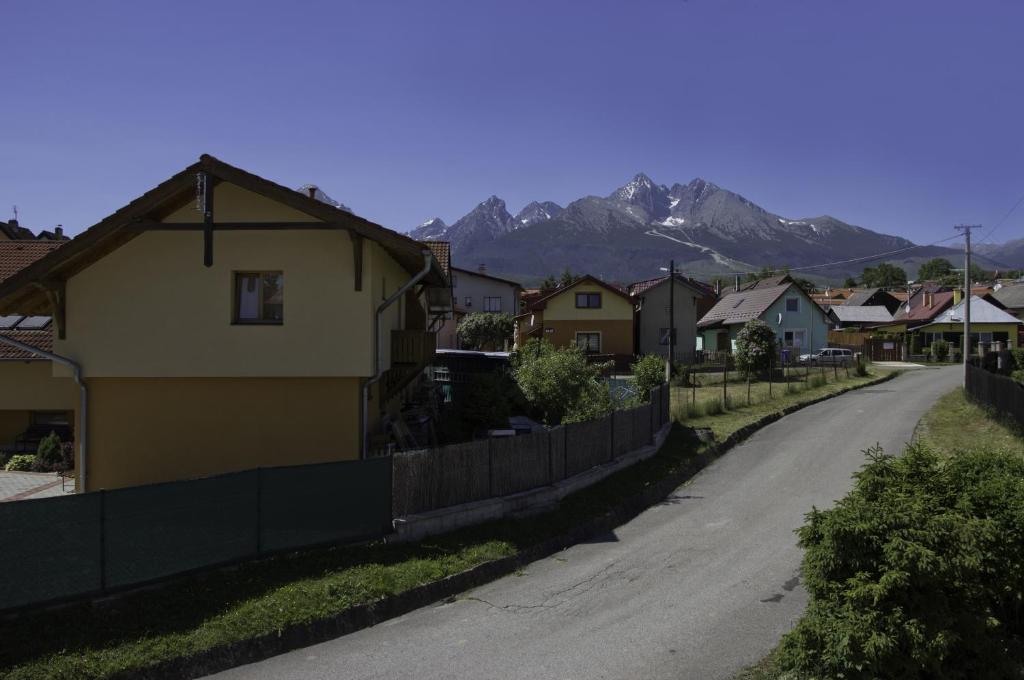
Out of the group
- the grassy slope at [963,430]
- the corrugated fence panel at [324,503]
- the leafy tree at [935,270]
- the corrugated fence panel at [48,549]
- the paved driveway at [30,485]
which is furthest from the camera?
the leafy tree at [935,270]

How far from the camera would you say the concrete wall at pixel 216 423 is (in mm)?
13953

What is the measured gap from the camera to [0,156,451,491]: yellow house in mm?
13727

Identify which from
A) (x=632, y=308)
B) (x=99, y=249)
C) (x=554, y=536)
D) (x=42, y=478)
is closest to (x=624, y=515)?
(x=554, y=536)

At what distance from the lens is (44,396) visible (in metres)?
20.7

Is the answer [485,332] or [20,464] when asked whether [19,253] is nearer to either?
[20,464]

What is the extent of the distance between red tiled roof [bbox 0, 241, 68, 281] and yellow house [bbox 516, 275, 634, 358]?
3072 cm

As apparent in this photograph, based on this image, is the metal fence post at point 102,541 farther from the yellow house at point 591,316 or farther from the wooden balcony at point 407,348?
the yellow house at point 591,316

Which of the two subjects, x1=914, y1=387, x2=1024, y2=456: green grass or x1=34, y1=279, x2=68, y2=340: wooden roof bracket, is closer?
x1=34, y1=279, x2=68, y2=340: wooden roof bracket

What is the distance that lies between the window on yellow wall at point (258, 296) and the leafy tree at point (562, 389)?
8581mm

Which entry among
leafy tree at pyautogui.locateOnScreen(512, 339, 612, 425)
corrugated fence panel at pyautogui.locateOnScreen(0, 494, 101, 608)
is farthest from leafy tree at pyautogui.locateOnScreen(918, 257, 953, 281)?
corrugated fence panel at pyautogui.locateOnScreen(0, 494, 101, 608)

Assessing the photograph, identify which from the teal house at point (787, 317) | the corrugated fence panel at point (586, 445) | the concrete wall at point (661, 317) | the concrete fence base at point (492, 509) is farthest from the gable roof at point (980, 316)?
the concrete fence base at point (492, 509)

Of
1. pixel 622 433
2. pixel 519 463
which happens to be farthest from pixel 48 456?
pixel 622 433

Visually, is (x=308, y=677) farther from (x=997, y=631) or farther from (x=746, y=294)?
(x=746, y=294)

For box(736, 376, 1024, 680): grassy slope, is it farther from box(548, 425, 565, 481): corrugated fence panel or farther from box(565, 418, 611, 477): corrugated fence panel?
box(548, 425, 565, 481): corrugated fence panel
